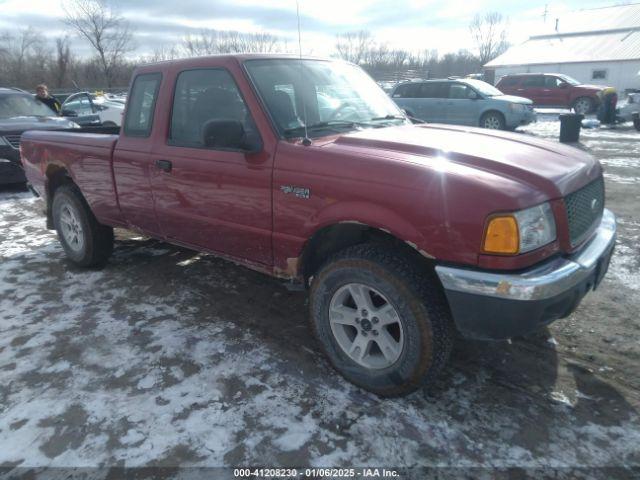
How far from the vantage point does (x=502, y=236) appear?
84.7 inches

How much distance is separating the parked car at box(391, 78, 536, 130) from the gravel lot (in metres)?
10.6

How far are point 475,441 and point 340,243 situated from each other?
1340mm

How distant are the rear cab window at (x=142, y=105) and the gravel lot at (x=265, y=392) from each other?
4.80ft

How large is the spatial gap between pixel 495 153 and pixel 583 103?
69.3ft

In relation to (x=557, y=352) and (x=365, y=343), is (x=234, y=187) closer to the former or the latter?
(x=365, y=343)

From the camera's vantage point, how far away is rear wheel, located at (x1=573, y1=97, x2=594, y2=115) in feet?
64.8

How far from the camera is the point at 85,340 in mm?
3400

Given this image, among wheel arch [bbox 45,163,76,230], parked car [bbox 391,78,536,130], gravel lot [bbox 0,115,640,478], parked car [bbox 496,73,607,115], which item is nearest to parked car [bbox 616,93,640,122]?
parked car [bbox 496,73,607,115]

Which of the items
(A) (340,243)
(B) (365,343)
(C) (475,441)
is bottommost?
(C) (475,441)

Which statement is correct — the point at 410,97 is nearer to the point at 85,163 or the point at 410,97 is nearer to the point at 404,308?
the point at 85,163

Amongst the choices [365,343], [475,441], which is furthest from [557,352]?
[365,343]

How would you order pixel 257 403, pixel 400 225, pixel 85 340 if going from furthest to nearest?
pixel 85 340
pixel 257 403
pixel 400 225

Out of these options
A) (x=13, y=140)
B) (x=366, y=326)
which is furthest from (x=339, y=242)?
(x=13, y=140)

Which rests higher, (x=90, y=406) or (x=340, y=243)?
(x=340, y=243)
